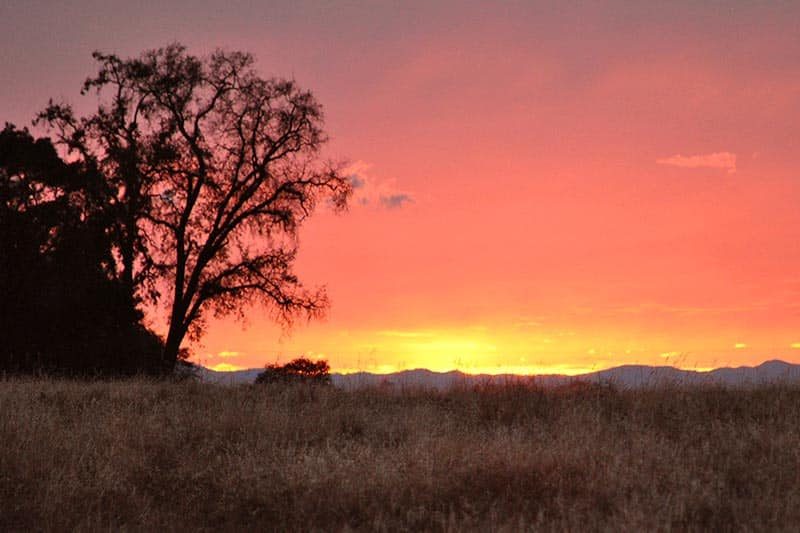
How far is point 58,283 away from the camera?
2505cm

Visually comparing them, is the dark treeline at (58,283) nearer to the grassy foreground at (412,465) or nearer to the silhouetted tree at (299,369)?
the silhouetted tree at (299,369)

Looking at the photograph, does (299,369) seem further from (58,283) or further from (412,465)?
(412,465)

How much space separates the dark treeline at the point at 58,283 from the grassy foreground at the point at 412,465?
1024 centimetres

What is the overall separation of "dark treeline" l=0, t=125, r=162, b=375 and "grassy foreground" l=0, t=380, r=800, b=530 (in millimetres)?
10238

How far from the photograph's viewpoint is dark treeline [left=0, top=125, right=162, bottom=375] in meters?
25.2

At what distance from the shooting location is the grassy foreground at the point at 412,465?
9.36 meters

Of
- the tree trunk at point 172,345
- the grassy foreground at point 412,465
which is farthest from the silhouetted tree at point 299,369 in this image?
the grassy foreground at point 412,465

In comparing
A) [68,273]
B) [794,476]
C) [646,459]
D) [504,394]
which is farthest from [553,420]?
[68,273]

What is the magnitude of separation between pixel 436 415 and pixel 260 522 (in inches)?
226

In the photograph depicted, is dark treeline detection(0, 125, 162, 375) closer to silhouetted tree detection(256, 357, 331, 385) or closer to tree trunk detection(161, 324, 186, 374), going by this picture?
tree trunk detection(161, 324, 186, 374)

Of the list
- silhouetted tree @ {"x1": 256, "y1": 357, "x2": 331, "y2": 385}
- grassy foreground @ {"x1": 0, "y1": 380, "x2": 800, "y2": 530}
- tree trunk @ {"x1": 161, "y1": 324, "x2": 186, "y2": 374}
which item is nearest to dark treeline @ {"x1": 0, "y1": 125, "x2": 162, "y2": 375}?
tree trunk @ {"x1": 161, "y1": 324, "x2": 186, "y2": 374}

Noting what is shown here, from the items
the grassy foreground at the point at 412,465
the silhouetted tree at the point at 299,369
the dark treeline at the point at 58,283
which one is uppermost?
the dark treeline at the point at 58,283

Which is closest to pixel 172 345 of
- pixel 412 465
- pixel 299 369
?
pixel 299 369

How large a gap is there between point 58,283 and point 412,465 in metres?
18.1
